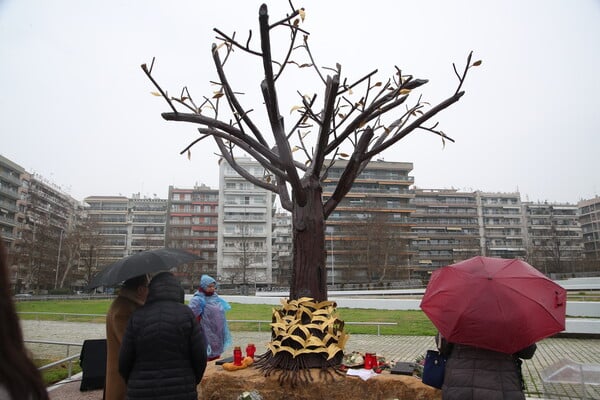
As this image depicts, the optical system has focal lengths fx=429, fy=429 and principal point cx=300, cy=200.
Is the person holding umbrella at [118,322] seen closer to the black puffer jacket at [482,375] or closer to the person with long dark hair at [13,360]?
the black puffer jacket at [482,375]

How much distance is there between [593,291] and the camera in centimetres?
2888

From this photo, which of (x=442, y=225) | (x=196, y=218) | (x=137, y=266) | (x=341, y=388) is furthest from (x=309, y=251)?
(x=442, y=225)

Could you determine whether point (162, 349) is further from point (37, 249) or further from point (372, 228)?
point (372, 228)

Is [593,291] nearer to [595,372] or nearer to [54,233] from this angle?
[595,372]

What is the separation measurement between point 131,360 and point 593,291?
33.5 meters

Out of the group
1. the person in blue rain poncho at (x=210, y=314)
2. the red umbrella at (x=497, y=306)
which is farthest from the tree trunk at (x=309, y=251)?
the red umbrella at (x=497, y=306)

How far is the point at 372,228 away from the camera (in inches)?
2141

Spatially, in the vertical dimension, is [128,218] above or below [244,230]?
above

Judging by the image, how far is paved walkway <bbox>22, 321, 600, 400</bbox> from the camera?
6543 millimetres

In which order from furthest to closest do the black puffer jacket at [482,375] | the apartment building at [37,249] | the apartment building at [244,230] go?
the apartment building at [244,230]
the apartment building at [37,249]
the black puffer jacket at [482,375]

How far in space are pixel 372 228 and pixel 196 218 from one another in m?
34.7

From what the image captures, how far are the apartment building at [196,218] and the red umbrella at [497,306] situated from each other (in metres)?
68.4

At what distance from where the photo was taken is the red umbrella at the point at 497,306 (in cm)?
293

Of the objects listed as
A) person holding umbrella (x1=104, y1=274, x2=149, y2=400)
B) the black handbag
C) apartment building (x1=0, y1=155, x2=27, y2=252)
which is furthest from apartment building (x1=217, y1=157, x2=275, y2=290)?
the black handbag
